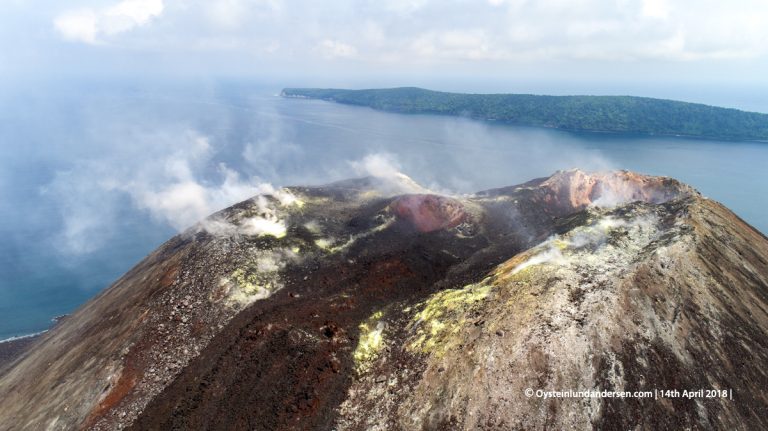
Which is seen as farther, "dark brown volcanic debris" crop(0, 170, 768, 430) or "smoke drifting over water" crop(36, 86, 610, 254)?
"smoke drifting over water" crop(36, 86, 610, 254)

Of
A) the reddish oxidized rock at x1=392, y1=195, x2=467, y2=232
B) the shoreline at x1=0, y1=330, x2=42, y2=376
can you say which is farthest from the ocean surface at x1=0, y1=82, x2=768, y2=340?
the reddish oxidized rock at x1=392, y1=195, x2=467, y2=232

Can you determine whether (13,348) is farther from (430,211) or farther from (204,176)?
(204,176)

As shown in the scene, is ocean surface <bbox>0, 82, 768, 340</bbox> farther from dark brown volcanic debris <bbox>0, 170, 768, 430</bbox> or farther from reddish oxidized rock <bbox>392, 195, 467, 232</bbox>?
reddish oxidized rock <bbox>392, 195, 467, 232</bbox>

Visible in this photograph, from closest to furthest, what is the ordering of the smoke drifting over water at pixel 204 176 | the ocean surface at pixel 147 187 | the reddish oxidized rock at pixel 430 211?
the reddish oxidized rock at pixel 430 211 → the ocean surface at pixel 147 187 → the smoke drifting over water at pixel 204 176

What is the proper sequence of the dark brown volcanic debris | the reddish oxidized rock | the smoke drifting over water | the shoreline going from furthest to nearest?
the smoke drifting over water, the reddish oxidized rock, the shoreline, the dark brown volcanic debris

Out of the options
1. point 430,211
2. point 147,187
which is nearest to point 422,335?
point 430,211

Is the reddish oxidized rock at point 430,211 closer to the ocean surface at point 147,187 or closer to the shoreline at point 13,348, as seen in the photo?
the shoreline at point 13,348

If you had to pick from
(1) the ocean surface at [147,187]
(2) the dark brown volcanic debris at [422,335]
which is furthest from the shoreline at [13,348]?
(2) the dark brown volcanic debris at [422,335]

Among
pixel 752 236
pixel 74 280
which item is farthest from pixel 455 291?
pixel 74 280
